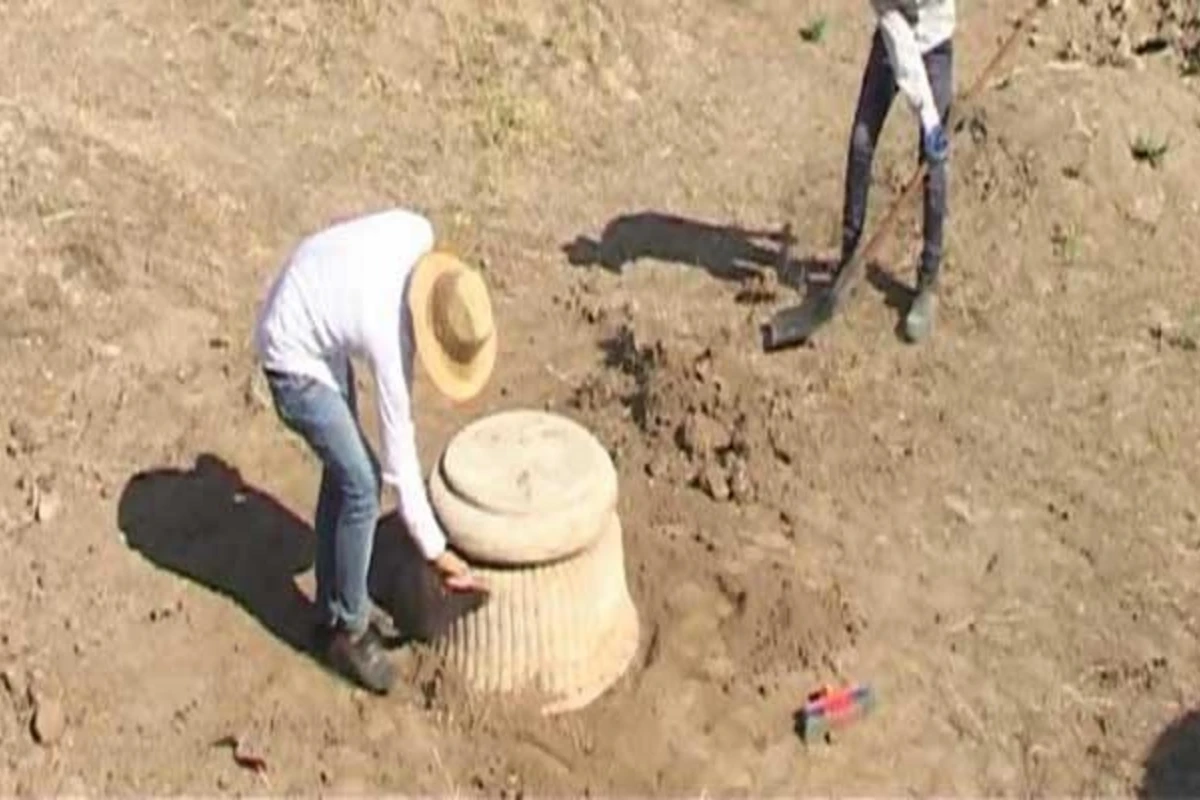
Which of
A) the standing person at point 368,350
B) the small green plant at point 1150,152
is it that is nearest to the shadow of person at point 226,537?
the standing person at point 368,350

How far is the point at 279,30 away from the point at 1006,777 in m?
4.70

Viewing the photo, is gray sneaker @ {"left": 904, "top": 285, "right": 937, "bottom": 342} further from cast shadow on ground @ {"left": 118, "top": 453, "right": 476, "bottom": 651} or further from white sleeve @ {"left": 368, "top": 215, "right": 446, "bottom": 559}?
white sleeve @ {"left": 368, "top": 215, "right": 446, "bottom": 559}

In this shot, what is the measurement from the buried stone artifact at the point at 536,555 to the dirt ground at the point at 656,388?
0.38ft

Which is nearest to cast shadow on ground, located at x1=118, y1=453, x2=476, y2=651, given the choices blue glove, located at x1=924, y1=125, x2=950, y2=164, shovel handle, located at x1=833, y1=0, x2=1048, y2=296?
shovel handle, located at x1=833, y1=0, x2=1048, y2=296

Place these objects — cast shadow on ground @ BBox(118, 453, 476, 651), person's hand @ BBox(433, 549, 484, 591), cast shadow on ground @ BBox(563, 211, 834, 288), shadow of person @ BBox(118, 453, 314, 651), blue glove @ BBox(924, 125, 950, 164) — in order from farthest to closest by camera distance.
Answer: cast shadow on ground @ BBox(563, 211, 834, 288) < blue glove @ BBox(924, 125, 950, 164) < shadow of person @ BBox(118, 453, 314, 651) < cast shadow on ground @ BBox(118, 453, 476, 651) < person's hand @ BBox(433, 549, 484, 591)

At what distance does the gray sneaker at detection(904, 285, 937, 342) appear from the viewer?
9086 millimetres

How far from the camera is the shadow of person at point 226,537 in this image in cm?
783

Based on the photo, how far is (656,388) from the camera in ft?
28.2

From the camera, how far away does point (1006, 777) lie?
744 cm

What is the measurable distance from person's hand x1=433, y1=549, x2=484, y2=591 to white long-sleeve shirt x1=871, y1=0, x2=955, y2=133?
98.6 inches

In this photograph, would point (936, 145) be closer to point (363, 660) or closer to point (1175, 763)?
point (1175, 763)

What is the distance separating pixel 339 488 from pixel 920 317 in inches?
105

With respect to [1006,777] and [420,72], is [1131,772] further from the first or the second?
[420,72]

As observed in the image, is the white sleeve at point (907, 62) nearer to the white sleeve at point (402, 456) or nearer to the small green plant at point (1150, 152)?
the small green plant at point (1150, 152)
